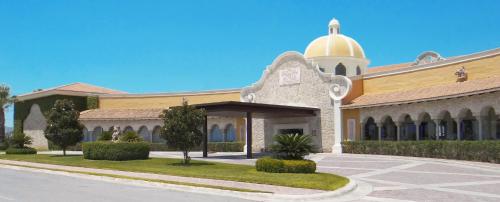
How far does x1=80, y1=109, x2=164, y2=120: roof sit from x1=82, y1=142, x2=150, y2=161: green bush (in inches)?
724

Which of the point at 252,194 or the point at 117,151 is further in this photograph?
the point at 117,151

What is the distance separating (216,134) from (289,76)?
43.0 ft

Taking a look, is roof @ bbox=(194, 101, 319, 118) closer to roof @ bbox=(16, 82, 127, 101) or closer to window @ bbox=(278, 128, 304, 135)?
window @ bbox=(278, 128, 304, 135)

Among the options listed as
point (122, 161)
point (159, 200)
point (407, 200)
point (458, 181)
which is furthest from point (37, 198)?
point (122, 161)

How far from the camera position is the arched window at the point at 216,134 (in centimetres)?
5306

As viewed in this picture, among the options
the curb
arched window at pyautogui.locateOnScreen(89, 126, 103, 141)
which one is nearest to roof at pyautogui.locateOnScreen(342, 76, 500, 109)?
the curb

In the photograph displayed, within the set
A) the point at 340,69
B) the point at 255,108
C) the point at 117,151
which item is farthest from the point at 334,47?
the point at 117,151

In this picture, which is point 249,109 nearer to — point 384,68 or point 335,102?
point 335,102

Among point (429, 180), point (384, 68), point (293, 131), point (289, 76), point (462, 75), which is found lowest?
point (429, 180)

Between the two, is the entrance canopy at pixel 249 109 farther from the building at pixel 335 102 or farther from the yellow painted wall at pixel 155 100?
the yellow painted wall at pixel 155 100

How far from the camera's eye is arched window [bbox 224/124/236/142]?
Answer: 51.7 meters

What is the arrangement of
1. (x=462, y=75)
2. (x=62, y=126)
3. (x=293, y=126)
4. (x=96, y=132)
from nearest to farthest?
(x=462, y=75) → (x=62, y=126) → (x=293, y=126) → (x=96, y=132)

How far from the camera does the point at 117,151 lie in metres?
33.7

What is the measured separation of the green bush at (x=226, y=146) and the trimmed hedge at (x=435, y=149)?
11.8 metres
